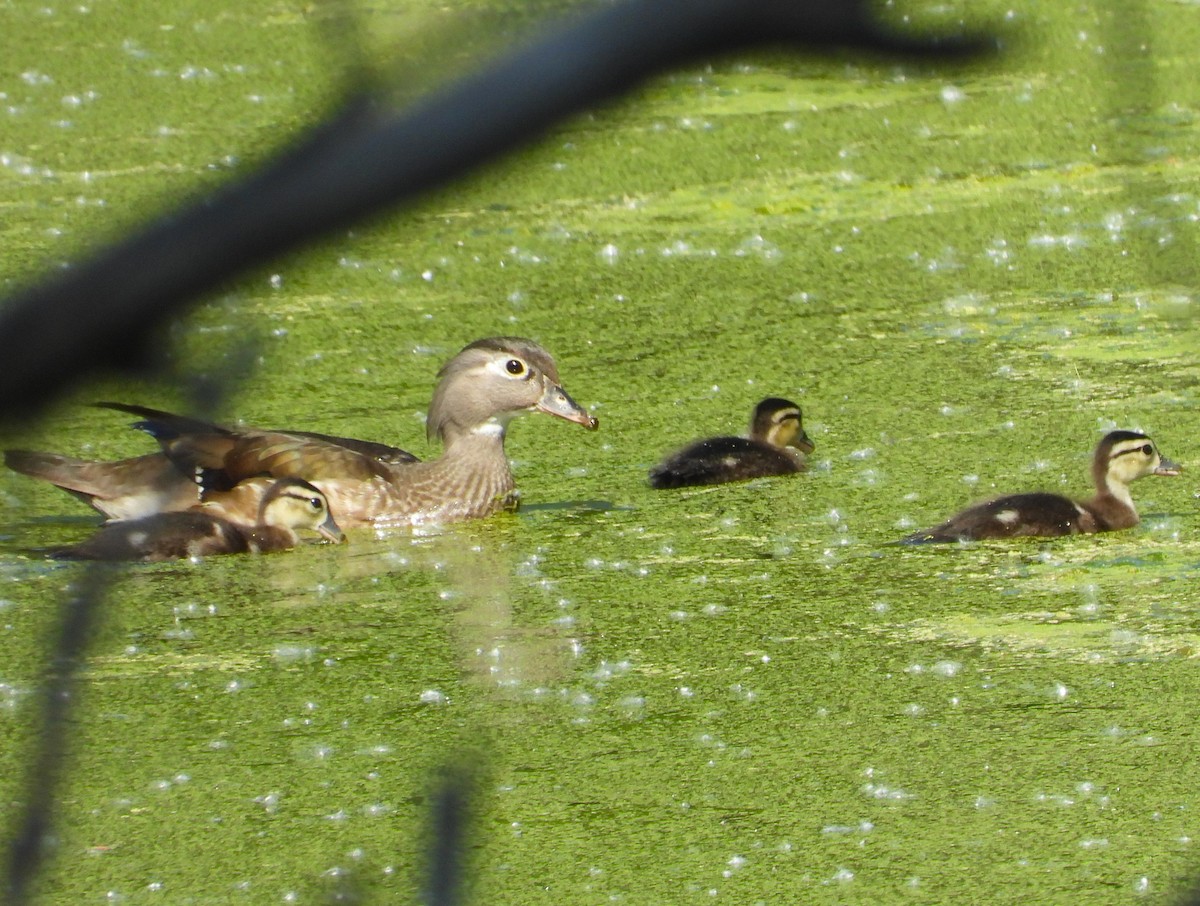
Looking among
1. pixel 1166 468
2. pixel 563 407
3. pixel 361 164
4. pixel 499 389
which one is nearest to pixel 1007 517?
pixel 1166 468

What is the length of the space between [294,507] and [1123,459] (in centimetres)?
185

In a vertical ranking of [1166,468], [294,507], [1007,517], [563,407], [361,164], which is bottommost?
[361,164]

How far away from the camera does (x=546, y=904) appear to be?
9.95 ft

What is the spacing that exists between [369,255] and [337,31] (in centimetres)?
615

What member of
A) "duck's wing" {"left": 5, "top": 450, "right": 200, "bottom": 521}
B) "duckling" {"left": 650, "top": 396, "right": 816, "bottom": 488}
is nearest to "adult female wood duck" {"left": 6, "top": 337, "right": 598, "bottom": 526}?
"duck's wing" {"left": 5, "top": 450, "right": 200, "bottom": 521}

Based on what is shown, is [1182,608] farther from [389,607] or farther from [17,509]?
[17,509]

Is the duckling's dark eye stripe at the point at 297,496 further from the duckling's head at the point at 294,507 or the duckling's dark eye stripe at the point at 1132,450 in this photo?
the duckling's dark eye stripe at the point at 1132,450

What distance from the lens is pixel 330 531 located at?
4.96 meters

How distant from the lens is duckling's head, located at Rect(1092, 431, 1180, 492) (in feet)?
15.3

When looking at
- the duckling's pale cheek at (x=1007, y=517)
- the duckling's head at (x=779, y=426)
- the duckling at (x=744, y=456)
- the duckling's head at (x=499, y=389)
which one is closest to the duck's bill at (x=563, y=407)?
the duckling's head at (x=499, y=389)

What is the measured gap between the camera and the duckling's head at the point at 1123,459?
15.3 feet

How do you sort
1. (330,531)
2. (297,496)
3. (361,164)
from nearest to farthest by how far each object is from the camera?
1. (361,164)
2. (297,496)
3. (330,531)

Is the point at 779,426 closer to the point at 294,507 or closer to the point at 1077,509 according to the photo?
the point at 1077,509

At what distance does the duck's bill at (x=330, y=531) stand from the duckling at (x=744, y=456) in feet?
2.46
